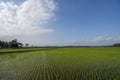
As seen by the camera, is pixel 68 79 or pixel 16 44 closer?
pixel 68 79

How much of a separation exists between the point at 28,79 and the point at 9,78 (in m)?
1.43

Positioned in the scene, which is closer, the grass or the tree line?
the grass

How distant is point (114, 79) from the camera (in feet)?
26.9

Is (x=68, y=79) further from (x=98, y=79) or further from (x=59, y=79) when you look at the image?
(x=98, y=79)

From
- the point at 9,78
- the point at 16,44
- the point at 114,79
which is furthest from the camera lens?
the point at 16,44

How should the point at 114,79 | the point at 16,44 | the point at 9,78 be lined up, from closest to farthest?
the point at 114,79
the point at 9,78
the point at 16,44

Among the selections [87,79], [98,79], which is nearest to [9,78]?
[87,79]

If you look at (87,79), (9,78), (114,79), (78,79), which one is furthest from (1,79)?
(114,79)

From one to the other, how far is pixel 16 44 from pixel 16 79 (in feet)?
461

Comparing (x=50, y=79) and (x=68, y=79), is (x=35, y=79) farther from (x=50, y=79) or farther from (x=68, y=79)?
(x=68, y=79)

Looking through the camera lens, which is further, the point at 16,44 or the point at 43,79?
the point at 16,44

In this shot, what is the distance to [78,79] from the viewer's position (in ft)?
27.4

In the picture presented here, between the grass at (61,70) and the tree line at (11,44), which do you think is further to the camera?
the tree line at (11,44)

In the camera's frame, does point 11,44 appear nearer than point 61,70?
No
